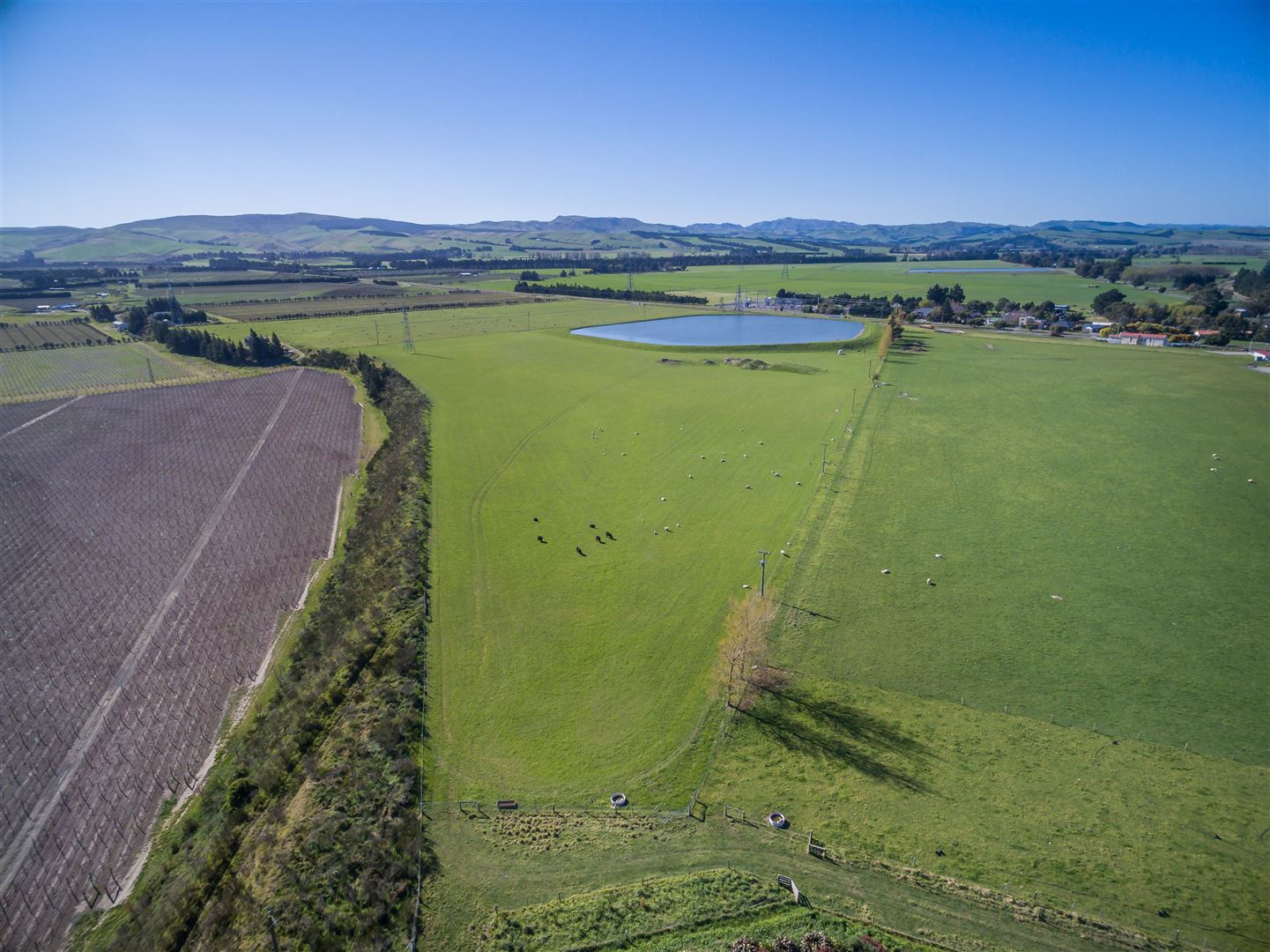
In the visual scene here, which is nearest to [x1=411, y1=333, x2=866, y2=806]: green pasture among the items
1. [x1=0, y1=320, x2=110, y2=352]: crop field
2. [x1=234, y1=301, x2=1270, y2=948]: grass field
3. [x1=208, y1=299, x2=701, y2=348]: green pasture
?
[x1=234, y1=301, x2=1270, y2=948]: grass field

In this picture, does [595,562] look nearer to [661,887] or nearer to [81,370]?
[661,887]

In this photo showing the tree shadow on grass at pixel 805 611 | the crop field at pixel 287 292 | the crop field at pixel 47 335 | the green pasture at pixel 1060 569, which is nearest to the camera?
the green pasture at pixel 1060 569

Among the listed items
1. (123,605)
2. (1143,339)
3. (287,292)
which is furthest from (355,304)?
(1143,339)

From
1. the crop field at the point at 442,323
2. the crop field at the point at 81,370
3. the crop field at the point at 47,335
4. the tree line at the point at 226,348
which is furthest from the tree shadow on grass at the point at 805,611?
the crop field at the point at 47,335

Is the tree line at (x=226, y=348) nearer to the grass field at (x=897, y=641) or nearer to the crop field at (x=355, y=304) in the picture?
the crop field at (x=355, y=304)

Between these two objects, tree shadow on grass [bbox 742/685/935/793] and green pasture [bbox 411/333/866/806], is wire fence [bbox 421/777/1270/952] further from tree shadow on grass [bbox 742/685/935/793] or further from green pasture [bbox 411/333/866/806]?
tree shadow on grass [bbox 742/685/935/793]
